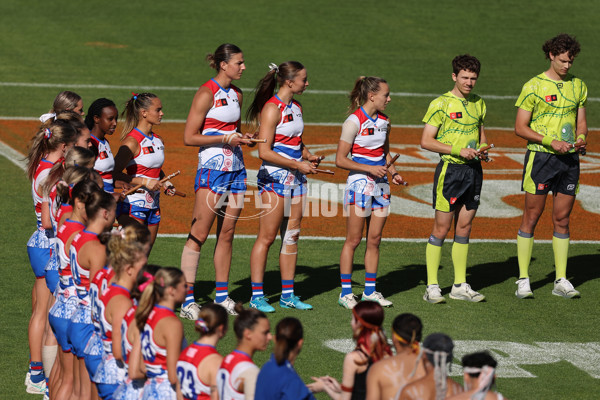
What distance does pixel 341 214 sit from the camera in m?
14.8

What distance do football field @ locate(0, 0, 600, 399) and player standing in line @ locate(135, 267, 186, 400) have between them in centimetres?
253

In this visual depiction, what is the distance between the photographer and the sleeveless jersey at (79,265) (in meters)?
6.87

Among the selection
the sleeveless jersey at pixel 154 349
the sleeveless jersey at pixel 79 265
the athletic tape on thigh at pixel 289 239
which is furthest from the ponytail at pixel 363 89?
the sleeveless jersey at pixel 154 349

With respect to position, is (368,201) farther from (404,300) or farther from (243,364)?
(243,364)

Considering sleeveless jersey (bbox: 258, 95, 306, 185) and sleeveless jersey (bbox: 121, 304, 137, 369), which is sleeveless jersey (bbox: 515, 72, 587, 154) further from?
sleeveless jersey (bbox: 121, 304, 137, 369)

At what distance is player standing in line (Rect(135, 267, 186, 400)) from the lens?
590 cm

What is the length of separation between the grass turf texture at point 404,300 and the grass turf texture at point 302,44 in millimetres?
9452

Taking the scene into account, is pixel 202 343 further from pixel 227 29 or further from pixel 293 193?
pixel 227 29

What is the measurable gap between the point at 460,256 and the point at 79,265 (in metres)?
5.13

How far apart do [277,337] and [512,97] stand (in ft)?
66.4

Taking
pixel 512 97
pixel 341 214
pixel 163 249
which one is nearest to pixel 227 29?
pixel 512 97

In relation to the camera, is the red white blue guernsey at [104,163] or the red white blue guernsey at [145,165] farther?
the red white blue guernsey at [145,165]

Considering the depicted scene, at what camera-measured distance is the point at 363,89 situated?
1023cm

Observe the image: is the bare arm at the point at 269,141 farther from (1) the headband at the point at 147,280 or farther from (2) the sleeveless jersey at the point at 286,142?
(1) the headband at the point at 147,280
